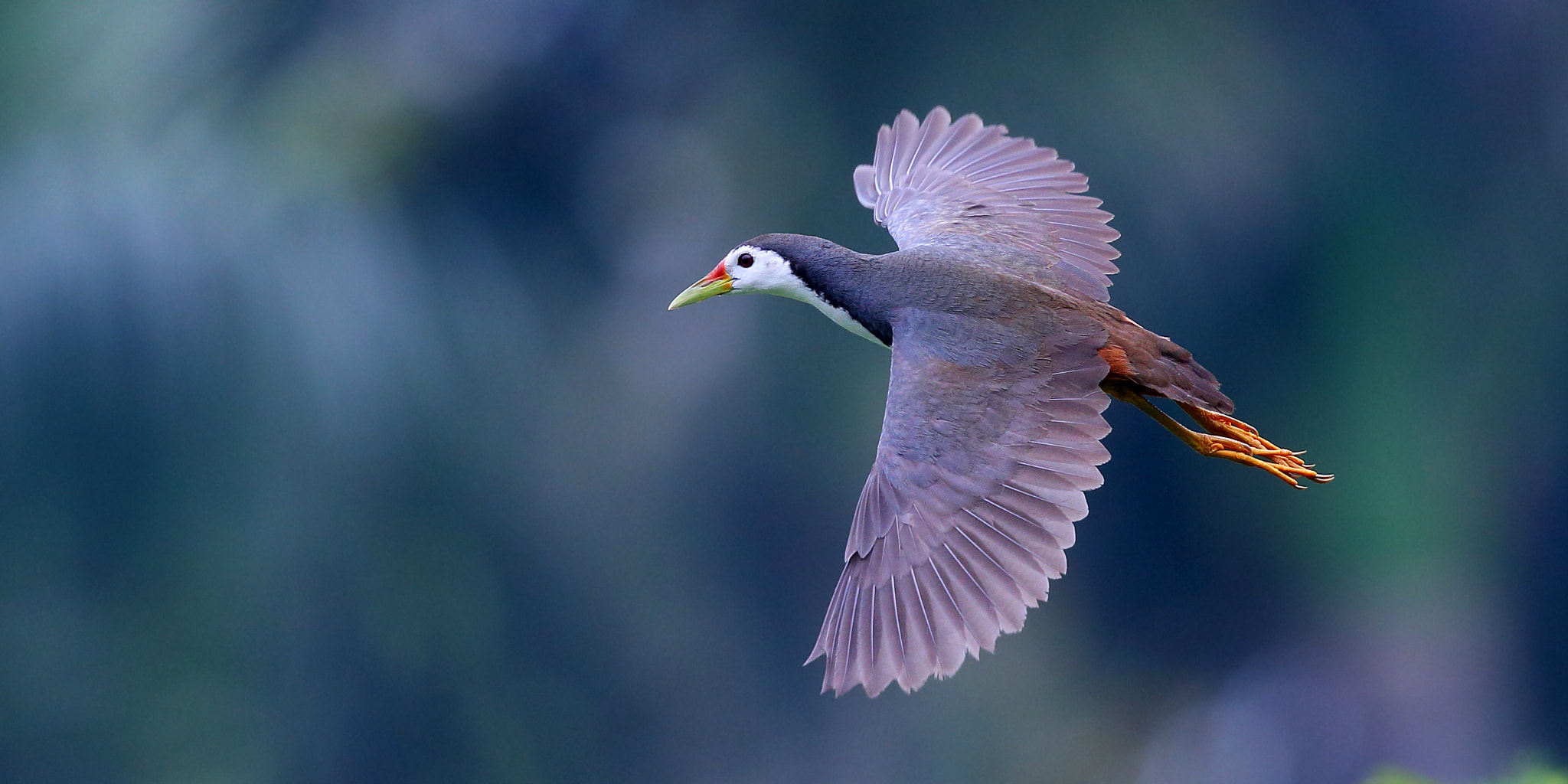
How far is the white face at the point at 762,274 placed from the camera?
230 inches

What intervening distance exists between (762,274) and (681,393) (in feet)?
21.1

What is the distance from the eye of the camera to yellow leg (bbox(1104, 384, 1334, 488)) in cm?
528

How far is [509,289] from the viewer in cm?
1147

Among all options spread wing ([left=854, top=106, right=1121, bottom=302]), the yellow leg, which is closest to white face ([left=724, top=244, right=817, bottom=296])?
spread wing ([left=854, top=106, right=1121, bottom=302])

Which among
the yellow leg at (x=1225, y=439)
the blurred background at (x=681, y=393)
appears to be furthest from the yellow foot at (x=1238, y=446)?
the blurred background at (x=681, y=393)

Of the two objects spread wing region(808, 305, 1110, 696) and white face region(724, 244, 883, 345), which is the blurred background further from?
spread wing region(808, 305, 1110, 696)

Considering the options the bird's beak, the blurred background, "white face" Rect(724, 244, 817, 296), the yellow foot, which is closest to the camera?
the yellow foot

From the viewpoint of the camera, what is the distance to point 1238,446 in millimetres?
5359

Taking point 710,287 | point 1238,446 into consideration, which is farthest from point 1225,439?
point 710,287

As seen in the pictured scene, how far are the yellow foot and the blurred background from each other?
6.01 meters

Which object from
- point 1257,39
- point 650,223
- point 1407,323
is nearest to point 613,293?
point 650,223

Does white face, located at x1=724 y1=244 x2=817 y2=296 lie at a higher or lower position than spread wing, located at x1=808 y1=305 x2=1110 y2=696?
higher

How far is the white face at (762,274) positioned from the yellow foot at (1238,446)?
1447 millimetres

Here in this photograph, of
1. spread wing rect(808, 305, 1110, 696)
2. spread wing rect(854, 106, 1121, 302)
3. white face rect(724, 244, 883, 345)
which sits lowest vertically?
spread wing rect(808, 305, 1110, 696)
